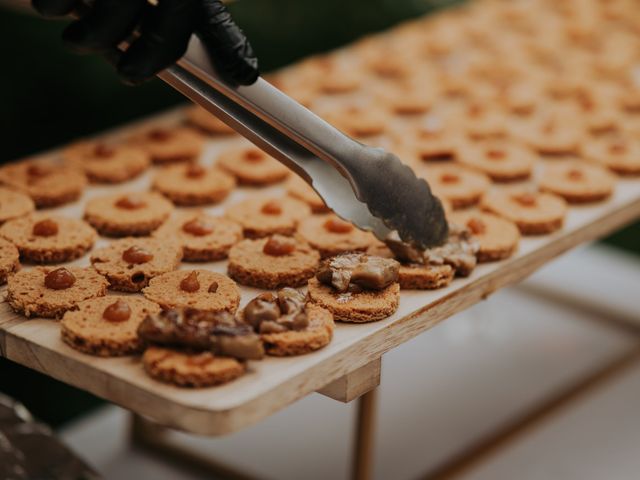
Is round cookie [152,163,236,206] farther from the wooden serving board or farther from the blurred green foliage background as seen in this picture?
the blurred green foliage background

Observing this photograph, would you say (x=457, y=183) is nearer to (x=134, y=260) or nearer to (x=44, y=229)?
(x=134, y=260)

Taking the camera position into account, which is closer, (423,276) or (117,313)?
(117,313)

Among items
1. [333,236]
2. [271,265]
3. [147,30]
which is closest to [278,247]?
[271,265]

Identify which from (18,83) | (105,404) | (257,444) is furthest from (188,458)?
(18,83)

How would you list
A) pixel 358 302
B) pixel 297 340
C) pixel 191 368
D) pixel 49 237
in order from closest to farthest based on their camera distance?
pixel 191 368 < pixel 297 340 < pixel 358 302 < pixel 49 237

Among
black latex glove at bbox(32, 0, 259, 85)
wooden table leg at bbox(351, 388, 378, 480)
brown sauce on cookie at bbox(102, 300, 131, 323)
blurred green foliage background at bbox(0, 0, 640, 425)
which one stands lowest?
wooden table leg at bbox(351, 388, 378, 480)

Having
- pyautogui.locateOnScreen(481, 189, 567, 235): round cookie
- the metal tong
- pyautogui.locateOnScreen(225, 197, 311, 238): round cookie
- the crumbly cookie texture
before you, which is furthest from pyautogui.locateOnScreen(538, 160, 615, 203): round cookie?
the crumbly cookie texture

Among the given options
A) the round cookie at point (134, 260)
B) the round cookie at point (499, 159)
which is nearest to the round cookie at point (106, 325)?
the round cookie at point (134, 260)
